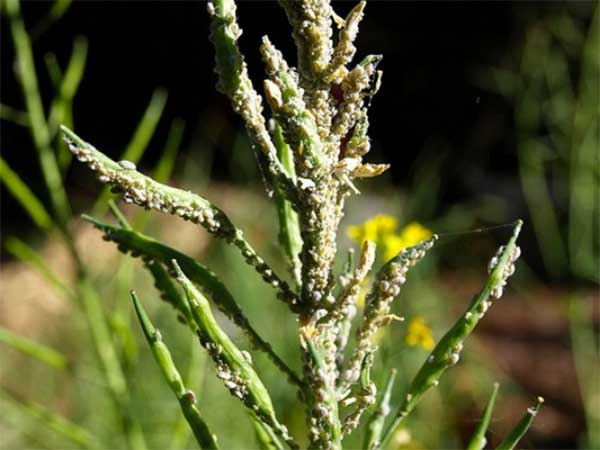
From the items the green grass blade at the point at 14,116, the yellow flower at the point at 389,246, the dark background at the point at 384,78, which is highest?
the dark background at the point at 384,78

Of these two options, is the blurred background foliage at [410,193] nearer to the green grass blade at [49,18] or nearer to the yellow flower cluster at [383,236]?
the green grass blade at [49,18]

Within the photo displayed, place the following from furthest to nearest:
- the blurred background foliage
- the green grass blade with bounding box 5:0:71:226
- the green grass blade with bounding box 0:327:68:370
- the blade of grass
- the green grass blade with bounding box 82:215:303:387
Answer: the blurred background foliage < the blade of grass < the green grass blade with bounding box 5:0:71:226 < the green grass blade with bounding box 0:327:68:370 < the green grass blade with bounding box 82:215:303:387

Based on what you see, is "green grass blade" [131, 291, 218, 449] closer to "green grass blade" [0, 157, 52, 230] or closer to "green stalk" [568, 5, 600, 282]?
"green grass blade" [0, 157, 52, 230]

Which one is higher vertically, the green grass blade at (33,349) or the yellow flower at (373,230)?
the yellow flower at (373,230)

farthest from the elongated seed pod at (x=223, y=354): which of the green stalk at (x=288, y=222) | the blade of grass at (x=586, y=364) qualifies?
the blade of grass at (x=586, y=364)

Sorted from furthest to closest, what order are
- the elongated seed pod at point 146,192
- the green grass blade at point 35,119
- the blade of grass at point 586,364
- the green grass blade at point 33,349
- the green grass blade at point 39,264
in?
the blade of grass at point 586,364 < the green grass blade at point 35,119 < the green grass blade at point 39,264 < the green grass blade at point 33,349 < the elongated seed pod at point 146,192

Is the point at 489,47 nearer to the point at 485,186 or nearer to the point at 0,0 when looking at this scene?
the point at 485,186

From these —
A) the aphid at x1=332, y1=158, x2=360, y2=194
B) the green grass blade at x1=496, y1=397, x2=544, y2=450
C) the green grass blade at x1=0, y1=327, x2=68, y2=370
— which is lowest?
the green grass blade at x1=496, y1=397, x2=544, y2=450

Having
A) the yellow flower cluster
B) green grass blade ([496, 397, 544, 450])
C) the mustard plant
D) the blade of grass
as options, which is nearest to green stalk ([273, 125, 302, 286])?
the mustard plant
